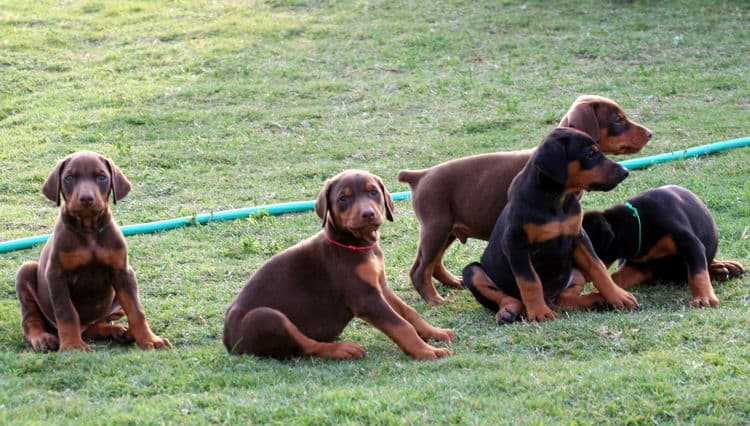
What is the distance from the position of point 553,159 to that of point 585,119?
5.42 feet

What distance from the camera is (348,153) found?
48.5 feet

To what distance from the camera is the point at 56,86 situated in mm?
18953

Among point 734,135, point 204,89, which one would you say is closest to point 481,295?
point 734,135

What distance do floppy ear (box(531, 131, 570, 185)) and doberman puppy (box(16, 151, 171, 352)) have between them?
307 centimetres

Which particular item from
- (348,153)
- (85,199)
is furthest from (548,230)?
(348,153)

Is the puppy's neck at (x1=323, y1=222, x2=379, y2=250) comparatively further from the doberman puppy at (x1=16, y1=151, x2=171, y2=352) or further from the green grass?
the doberman puppy at (x1=16, y1=151, x2=171, y2=352)

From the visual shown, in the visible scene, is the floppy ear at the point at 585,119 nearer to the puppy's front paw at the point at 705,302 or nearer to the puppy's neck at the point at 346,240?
the puppy's front paw at the point at 705,302

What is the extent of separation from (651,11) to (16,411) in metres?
18.5

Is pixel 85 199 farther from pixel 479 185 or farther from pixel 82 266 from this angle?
pixel 479 185

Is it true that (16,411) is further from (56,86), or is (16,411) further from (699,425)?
(56,86)

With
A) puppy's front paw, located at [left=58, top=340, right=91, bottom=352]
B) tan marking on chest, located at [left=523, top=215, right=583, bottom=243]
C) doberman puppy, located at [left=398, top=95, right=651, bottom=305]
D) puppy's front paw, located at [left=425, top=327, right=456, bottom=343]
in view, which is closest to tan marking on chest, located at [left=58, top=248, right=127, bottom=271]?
puppy's front paw, located at [left=58, top=340, right=91, bottom=352]

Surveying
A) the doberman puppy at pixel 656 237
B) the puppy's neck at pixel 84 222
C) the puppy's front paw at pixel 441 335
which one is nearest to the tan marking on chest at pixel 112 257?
the puppy's neck at pixel 84 222

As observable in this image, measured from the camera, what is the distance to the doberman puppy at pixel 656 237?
8617mm

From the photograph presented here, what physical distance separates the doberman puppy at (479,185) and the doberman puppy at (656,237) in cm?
71
